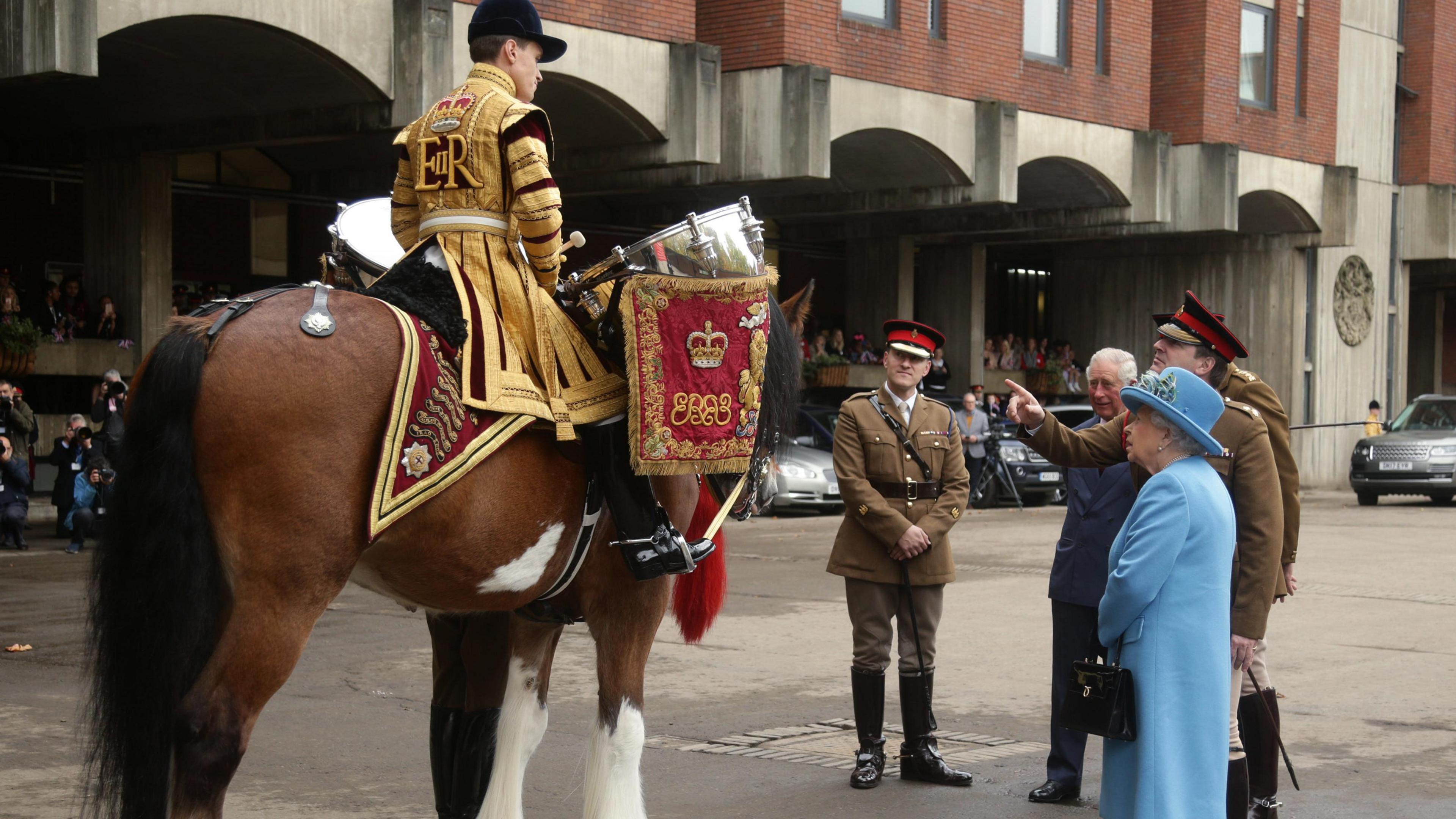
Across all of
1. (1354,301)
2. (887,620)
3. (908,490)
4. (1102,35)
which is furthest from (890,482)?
(1354,301)

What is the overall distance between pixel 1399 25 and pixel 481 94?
120 ft

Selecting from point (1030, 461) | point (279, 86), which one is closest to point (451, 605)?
point (279, 86)

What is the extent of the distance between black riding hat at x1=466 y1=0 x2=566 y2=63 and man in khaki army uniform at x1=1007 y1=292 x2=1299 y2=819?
233cm

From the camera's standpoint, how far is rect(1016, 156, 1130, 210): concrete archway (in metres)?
27.2

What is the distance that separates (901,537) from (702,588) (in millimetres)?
1312

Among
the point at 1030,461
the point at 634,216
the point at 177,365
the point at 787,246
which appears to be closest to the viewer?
the point at 177,365

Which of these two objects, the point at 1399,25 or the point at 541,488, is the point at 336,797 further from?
the point at 1399,25

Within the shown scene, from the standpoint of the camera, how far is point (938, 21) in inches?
990

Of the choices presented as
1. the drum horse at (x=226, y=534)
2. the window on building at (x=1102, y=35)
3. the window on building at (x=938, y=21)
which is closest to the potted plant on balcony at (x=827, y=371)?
the window on building at (x=938, y=21)

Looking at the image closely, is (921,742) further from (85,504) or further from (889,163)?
(889,163)

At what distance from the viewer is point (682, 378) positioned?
5.04 meters

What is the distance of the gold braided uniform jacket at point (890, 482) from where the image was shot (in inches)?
269

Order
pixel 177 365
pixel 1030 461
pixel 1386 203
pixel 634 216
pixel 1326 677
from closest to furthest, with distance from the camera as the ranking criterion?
pixel 177 365
pixel 1326 677
pixel 1030 461
pixel 634 216
pixel 1386 203

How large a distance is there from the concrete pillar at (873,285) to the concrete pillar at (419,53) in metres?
14.8
